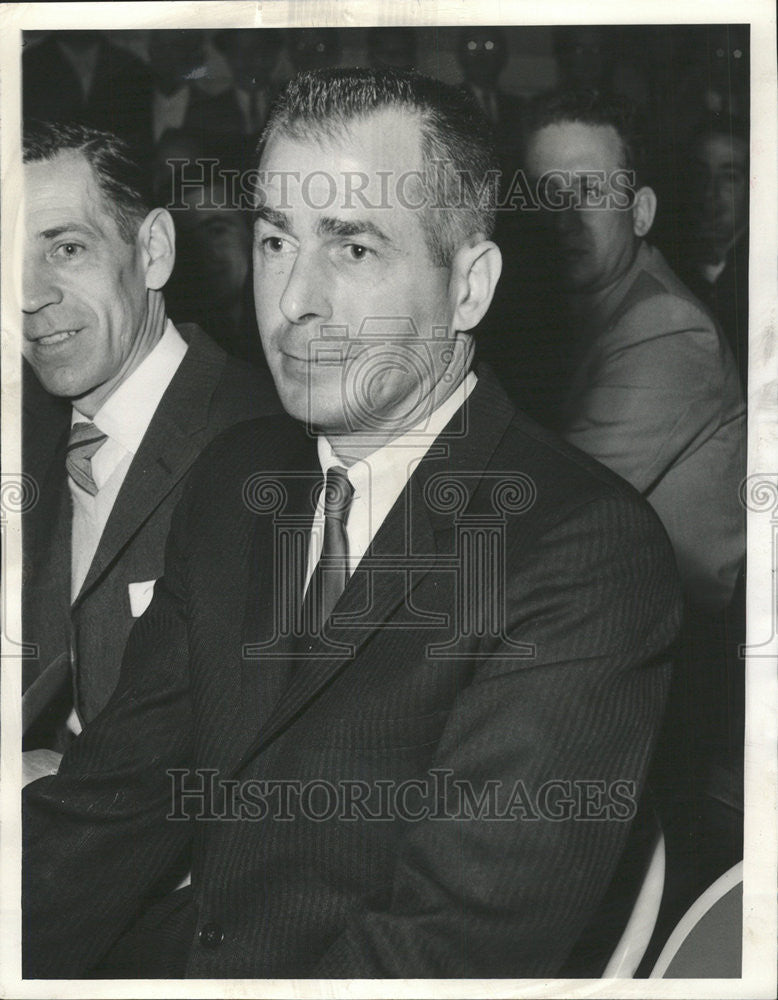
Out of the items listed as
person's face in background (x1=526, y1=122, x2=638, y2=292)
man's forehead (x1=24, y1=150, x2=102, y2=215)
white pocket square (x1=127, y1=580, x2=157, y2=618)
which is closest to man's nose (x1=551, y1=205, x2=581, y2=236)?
person's face in background (x1=526, y1=122, x2=638, y2=292)

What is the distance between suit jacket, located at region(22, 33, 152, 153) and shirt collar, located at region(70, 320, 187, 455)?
1.01ft

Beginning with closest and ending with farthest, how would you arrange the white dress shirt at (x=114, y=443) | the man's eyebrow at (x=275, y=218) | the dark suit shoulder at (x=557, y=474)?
the dark suit shoulder at (x=557, y=474)
the man's eyebrow at (x=275, y=218)
the white dress shirt at (x=114, y=443)

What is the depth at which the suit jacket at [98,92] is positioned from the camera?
67.9 inches

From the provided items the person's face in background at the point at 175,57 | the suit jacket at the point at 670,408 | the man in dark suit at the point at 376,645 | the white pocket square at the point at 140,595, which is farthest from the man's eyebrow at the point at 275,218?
the white pocket square at the point at 140,595

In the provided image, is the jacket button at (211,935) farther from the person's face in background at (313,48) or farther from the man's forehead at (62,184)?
the person's face in background at (313,48)

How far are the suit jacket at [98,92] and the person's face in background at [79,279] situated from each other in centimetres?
7

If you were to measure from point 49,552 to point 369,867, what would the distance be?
71 centimetres

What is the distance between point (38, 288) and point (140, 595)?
1.68 feet

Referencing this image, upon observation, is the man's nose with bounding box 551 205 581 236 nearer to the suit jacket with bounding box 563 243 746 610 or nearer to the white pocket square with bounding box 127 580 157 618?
the suit jacket with bounding box 563 243 746 610

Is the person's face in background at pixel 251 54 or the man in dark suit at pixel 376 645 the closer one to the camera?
the man in dark suit at pixel 376 645

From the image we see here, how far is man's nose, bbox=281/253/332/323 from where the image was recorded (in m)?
1.63

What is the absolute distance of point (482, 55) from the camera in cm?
170

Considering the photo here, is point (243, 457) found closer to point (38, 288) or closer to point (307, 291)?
point (307, 291)

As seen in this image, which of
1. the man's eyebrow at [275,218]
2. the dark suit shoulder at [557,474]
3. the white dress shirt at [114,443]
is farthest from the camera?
the white dress shirt at [114,443]
